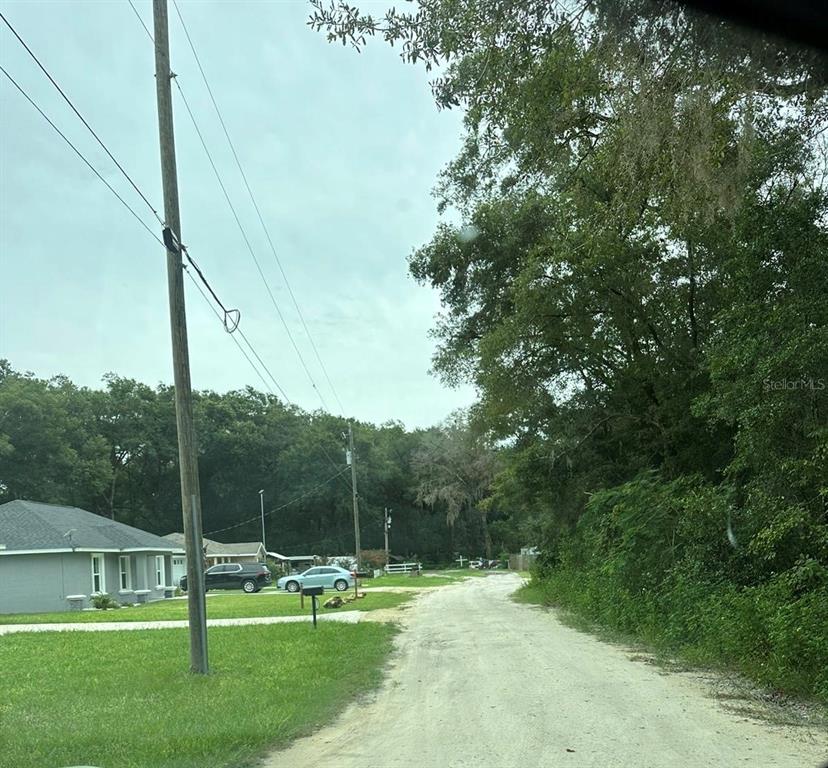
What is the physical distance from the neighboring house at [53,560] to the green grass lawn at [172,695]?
17136 mm

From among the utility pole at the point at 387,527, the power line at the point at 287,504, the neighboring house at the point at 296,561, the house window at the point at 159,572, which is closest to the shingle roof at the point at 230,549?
the neighboring house at the point at 296,561

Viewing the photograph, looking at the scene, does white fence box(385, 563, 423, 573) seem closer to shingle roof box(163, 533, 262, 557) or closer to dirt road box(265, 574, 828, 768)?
shingle roof box(163, 533, 262, 557)

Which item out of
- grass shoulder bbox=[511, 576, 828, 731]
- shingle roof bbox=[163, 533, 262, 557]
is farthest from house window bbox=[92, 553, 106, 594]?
shingle roof bbox=[163, 533, 262, 557]

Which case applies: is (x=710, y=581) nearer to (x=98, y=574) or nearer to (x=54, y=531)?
(x=54, y=531)

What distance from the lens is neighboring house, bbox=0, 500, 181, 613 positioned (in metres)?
33.8

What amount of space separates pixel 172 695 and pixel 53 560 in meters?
26.7

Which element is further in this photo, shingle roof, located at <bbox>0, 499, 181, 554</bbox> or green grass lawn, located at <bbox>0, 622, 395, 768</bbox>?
shingle roof, located at <bbox>0, 499, 181, 554</bbox>

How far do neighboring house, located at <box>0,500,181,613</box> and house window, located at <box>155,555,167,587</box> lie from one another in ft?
14.7

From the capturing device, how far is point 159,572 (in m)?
44.7

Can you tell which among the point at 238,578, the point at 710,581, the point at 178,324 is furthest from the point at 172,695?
the point at 238,578

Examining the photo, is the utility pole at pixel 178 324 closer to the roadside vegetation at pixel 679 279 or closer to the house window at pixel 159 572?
the roadside vegetation at pixel 679 279

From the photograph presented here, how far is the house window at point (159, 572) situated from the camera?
43.9 m

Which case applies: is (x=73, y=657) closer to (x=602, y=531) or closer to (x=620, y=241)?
(x=602, y=531)

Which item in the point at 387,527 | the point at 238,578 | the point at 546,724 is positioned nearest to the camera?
the point at 546,724
